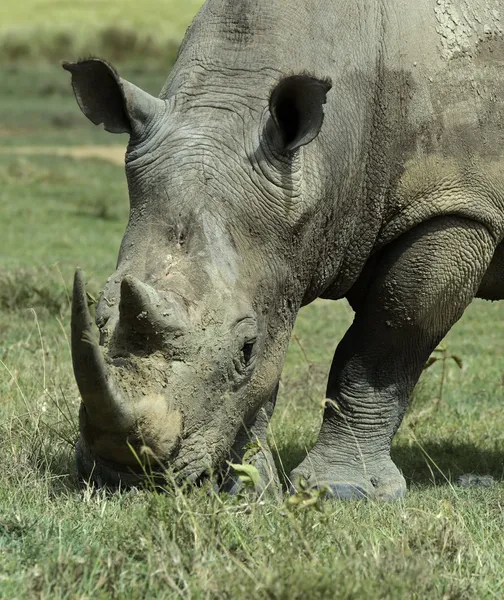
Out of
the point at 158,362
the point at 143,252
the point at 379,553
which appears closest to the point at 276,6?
the point at 143,252

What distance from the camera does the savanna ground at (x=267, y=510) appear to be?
3502 mm

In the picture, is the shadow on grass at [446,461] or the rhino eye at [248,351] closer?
the rhino eye at [248,351]

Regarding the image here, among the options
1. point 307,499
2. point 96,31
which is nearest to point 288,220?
point 307,499

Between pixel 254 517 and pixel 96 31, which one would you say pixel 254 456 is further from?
pixel 96 31

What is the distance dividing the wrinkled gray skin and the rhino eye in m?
0.01

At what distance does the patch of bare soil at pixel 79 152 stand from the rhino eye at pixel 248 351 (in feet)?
56.0

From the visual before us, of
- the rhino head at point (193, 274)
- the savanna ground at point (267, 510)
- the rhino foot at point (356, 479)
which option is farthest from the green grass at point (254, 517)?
the rhino head at point (193, 274)

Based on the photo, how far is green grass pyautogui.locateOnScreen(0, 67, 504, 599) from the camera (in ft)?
11.4

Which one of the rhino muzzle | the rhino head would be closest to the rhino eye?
the rhino head

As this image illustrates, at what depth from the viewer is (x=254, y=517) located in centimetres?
419

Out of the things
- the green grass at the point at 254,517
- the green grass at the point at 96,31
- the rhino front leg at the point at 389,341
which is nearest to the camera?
the green grass at the point at 254,517

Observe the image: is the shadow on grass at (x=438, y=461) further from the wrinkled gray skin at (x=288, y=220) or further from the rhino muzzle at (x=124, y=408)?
the rhino muzzle at (x=124, y=408)

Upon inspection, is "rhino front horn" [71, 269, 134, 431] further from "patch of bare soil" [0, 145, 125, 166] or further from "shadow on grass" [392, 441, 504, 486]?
"patch of bare soil" [0, 145, 125, 166]

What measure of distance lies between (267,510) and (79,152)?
20.5 m
